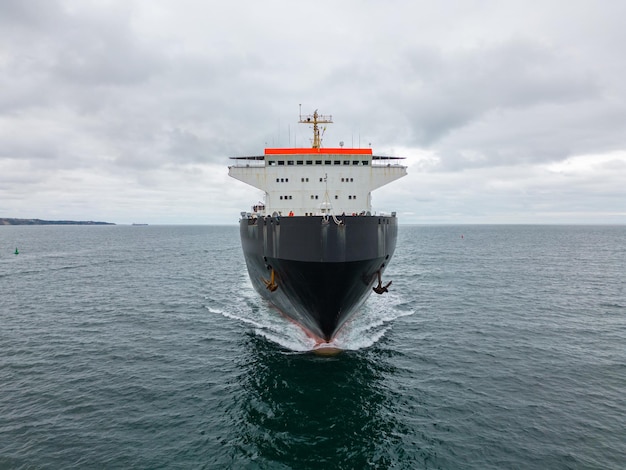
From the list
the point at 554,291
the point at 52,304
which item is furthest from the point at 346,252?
the point at 554,291

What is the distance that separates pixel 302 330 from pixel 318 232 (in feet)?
26.6

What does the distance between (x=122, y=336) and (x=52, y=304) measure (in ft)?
39.2

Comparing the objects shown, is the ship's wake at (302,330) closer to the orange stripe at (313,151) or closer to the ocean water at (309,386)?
the ocean water at (309,386)

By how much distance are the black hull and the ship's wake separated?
0.98 m

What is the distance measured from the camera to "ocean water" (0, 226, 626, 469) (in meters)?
11.0

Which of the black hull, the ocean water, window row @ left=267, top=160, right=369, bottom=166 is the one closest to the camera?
the ocean water

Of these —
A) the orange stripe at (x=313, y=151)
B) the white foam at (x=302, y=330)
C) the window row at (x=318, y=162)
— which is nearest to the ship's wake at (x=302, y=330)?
the white foam at (x=302, y=330)

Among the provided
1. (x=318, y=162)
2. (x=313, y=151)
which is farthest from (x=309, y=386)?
(x=313, y=151)

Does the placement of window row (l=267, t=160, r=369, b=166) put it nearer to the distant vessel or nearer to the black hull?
the distant vessel

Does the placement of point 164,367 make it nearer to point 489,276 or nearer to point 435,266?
point 489,276

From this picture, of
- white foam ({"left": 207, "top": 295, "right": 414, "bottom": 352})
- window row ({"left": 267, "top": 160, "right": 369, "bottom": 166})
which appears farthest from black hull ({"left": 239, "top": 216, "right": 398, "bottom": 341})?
window row ({"left": 267, "top": 160, "right": 369, "bottom": 166})

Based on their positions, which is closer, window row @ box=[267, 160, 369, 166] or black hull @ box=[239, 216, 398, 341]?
black hull @ box=[239, 216, 398, 341]

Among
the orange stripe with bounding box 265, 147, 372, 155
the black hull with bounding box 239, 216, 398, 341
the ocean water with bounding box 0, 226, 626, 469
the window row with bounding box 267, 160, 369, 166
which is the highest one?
the orange stripe with bounding box 265, 147, 372, 155

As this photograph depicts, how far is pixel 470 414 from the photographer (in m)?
12.9
